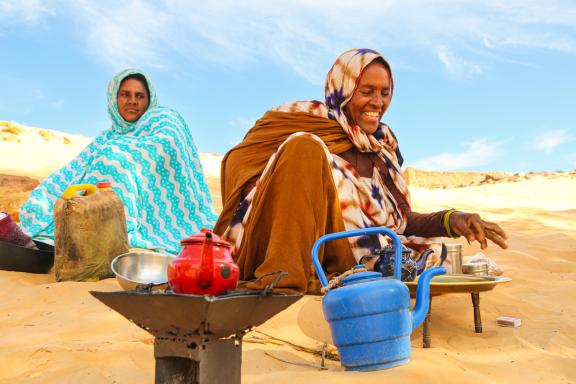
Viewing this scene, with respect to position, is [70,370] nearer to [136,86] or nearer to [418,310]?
[418,310]

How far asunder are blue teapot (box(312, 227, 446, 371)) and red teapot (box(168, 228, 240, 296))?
1.48 feet

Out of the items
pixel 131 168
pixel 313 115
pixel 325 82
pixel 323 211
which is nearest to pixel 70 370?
pixel 323 211

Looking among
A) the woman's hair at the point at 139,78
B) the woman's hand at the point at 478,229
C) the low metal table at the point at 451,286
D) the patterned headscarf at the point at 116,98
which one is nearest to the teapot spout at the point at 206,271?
the low metal table at the point at 451,286

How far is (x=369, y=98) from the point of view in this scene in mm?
3982

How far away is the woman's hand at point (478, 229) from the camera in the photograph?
320cm

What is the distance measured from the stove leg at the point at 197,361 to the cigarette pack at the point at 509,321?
200cm

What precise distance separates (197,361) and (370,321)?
24.6 inches

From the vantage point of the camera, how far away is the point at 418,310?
7.06ft

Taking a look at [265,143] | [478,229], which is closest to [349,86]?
[265,143]

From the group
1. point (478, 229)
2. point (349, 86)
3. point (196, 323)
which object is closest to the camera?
point (196, 323)

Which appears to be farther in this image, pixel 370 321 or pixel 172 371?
pixel 370 321

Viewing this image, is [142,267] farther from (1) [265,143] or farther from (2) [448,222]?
(2) [448,222]

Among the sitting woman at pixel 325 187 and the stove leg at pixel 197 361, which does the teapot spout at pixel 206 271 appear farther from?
the sitting woman at pixel 325 187

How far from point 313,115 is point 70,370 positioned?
2.45m
